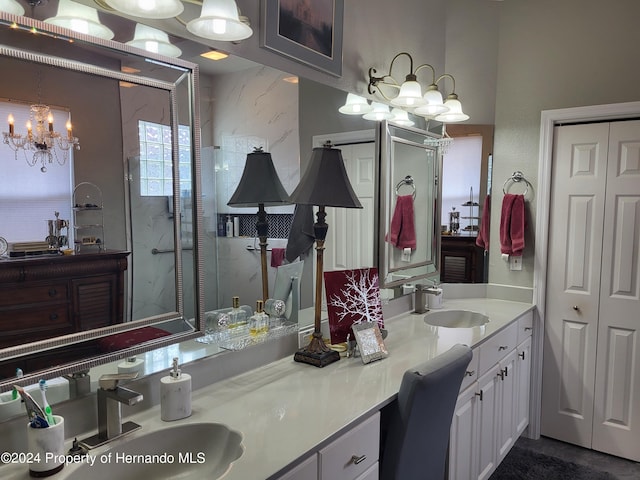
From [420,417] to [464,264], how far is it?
185 centimetres

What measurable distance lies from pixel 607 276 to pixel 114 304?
2.77 metres

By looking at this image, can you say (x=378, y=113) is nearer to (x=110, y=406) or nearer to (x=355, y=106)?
(x=355, y=106)

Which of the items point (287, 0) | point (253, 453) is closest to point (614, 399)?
point (253, 453)

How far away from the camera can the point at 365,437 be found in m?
1.41

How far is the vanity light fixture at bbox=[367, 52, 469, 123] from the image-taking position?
2.38 meters

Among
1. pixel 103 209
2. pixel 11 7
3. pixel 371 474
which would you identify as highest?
pixel 11 7

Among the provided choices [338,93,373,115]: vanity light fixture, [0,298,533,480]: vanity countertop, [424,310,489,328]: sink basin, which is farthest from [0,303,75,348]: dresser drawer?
[424,310,489,328]: sink basin

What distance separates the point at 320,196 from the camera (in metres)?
1.74

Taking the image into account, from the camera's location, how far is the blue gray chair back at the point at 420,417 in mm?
1491

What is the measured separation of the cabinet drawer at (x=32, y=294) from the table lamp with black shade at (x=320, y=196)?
0.88m

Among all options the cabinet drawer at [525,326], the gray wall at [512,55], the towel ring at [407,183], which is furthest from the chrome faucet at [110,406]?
the cabinet drawer at [525,326]

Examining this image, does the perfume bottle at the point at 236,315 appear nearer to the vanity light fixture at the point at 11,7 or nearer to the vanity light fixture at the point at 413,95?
the vanity light fixture at the point at 11,7

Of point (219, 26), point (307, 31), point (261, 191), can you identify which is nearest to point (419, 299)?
point (261, 191)

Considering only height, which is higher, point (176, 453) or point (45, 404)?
point (45, 404)
